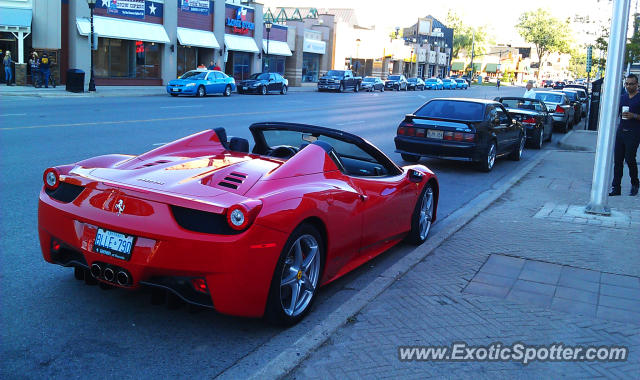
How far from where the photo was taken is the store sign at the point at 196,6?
4119 centimetres

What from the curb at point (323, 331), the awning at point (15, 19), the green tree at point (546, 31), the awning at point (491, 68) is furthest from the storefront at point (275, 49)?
the green tree at point (546, 31)

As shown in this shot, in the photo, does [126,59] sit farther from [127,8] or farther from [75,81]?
[75,81]

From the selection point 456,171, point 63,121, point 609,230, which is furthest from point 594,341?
point 63,121

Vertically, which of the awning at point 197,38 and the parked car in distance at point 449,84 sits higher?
the awning at point 197,38

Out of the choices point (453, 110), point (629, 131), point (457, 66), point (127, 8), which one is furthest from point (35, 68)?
point (457, 66)

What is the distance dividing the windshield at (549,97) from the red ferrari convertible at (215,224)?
59.5ft

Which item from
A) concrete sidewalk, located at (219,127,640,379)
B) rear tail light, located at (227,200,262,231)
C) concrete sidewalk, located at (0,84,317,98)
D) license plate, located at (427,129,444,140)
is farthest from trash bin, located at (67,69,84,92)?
rear tail light, located at (227,200,262,231)

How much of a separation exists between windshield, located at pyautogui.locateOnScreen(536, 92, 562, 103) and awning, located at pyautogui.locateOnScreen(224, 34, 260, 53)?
2820 centimetres

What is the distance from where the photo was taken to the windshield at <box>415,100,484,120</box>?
39.5ft

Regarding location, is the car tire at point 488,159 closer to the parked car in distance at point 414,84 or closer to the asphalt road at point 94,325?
the asphalt road at point 94,325

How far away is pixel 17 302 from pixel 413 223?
12.2 ft

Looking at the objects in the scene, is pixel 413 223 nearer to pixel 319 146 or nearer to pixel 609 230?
pixel 319 146

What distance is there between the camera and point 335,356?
3.77 m

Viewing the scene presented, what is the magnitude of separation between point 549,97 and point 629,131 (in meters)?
13.3
